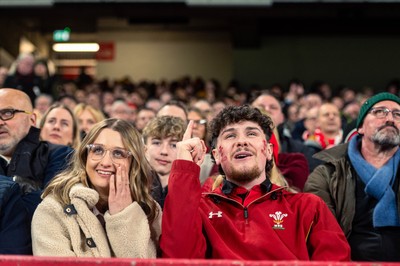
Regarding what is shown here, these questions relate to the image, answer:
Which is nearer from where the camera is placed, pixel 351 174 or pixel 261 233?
pixel 261 233

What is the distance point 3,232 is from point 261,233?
4.45ft

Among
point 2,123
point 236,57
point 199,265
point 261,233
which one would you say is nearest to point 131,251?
point 261,233

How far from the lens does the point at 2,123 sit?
4.65 m

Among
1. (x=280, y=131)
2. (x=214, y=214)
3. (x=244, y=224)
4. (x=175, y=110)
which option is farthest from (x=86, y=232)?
(x=280, y=131)

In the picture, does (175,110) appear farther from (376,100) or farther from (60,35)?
(60,35)

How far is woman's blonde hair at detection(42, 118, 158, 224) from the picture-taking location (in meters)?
3.73

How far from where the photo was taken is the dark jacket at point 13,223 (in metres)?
3.53

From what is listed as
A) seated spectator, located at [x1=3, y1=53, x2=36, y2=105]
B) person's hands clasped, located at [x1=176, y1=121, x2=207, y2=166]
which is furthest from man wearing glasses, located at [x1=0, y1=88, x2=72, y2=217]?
seated spectator, located at [x1=3, y1=53, x2=36, y2=105]

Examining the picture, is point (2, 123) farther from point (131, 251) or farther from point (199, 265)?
point (199, 265)

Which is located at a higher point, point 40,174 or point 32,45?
point 32,45

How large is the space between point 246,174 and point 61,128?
2.71m

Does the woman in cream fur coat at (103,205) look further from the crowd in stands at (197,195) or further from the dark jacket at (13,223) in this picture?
the dark jacket at (13,223)

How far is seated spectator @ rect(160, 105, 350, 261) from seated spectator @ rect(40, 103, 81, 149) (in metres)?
A: 2.31

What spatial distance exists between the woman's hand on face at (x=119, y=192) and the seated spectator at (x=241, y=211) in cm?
26
